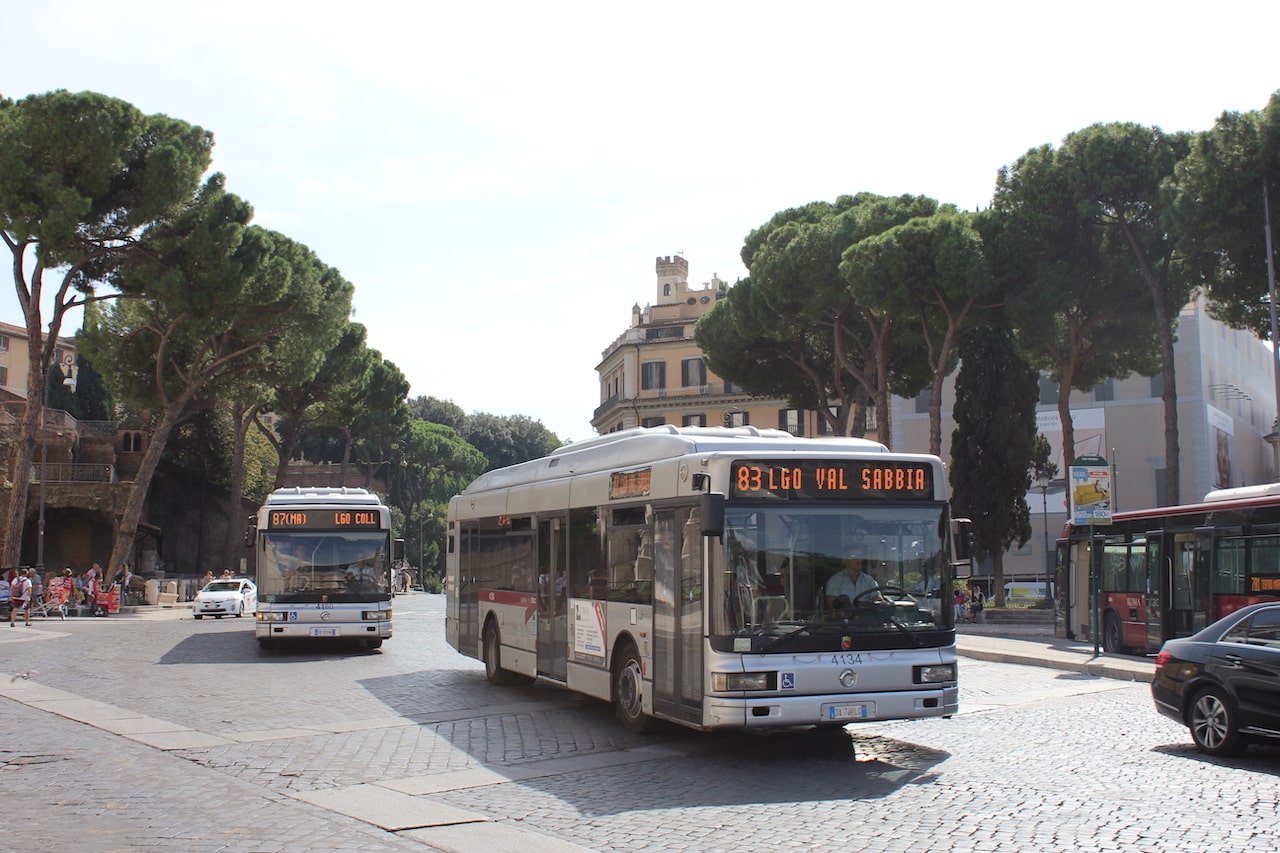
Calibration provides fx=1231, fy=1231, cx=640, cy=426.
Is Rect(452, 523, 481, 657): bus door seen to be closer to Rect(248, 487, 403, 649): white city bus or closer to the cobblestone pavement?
the cobblestone pavement

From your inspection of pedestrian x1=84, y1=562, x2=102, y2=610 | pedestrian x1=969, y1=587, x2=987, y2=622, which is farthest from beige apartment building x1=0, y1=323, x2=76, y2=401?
pedestrian x1=969, y1=587, x2=987, y2=622

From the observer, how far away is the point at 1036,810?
318 inches

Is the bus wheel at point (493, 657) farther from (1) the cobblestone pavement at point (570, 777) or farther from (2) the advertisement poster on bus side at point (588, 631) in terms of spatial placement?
(2) the advertisement poster on bus side at point (588, 631)

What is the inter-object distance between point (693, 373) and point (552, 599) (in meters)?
58.8

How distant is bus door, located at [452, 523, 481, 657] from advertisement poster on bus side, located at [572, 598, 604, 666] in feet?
12.8

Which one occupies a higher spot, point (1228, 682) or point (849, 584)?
point (849, 584)

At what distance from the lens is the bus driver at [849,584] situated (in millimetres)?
9961

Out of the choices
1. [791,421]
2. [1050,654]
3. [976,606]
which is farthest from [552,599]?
[791,421]

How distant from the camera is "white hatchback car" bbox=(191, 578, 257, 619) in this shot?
3816 cm

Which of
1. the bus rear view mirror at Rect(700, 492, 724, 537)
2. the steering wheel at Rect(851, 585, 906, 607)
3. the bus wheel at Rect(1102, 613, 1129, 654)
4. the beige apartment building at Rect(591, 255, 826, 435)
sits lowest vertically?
the bus wheel at Rect(1102, 613, 1129, 654)

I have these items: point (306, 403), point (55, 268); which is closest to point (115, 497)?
point (306, 403)

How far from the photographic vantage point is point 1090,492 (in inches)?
838

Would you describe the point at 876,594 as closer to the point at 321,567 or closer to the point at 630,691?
the point at 630,691

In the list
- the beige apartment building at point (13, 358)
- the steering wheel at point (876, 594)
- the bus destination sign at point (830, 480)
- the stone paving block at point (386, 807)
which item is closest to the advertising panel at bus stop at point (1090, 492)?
the bus destination sign at point (830, 480)
